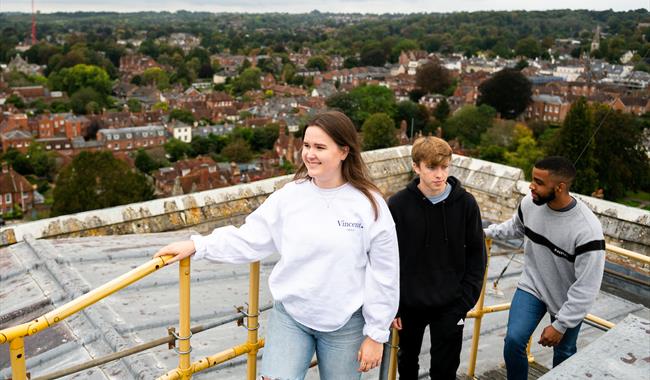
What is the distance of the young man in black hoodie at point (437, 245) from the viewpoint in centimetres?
266

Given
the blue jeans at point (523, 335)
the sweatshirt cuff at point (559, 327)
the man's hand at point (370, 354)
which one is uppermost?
the man's hand at point (370, 354)

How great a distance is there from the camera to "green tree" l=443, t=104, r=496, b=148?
51719 mm

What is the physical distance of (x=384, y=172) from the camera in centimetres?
783

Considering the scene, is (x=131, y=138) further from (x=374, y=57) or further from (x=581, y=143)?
(x=374, y=57)

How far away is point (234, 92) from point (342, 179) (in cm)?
8852

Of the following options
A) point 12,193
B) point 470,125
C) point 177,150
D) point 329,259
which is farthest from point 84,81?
point 329,259

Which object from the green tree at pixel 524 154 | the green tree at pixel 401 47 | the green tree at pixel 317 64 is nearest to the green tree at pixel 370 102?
the green tree at pixel 524 154

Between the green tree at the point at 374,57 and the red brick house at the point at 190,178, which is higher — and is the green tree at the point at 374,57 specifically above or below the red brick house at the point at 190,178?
above

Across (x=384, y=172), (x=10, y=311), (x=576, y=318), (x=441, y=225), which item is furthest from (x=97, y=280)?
(x=384, y=172)

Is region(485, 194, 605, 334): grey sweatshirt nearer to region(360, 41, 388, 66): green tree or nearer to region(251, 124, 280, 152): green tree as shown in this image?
region(251, 124, 280, 152): green tree

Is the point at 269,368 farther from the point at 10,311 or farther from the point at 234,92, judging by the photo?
the point at 234,92

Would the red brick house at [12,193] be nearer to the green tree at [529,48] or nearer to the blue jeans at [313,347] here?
the blue jeans at [313,347]

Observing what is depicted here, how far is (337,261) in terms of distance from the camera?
228 cm

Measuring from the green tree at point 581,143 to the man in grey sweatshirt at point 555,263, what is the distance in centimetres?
2831
